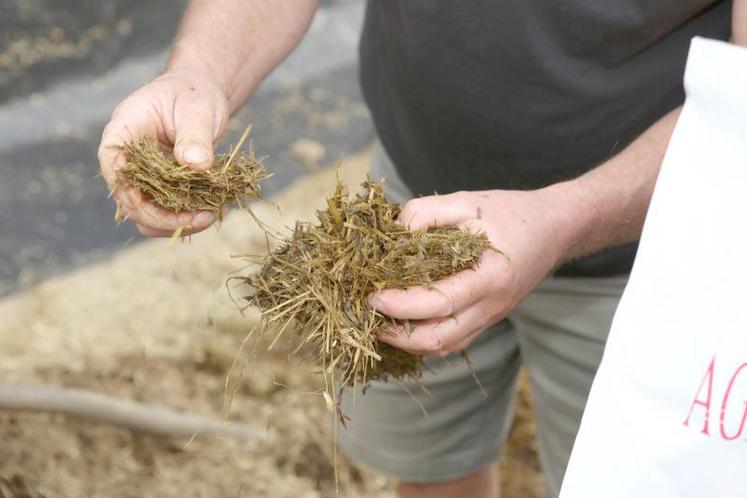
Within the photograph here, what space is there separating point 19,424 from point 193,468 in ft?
1.53

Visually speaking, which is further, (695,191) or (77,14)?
(77,14)

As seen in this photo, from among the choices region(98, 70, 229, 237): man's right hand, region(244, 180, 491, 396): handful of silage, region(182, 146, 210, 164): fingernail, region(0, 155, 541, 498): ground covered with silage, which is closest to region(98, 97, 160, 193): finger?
region(98, 70, 229, 237): man's right hand

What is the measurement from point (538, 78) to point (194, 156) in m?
0.61

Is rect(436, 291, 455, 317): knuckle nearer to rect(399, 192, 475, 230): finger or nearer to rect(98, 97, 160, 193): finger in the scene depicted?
rect(399, 192, 475, 230): finger

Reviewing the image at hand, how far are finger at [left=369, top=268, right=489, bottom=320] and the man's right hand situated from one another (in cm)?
35

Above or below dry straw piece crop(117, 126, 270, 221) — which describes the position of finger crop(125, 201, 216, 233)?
below

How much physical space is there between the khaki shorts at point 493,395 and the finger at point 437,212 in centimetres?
46

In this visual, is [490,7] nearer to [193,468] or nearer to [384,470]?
[384,470]

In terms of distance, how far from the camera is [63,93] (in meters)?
3.64

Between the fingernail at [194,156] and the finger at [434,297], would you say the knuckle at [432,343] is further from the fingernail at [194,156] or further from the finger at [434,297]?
the fingernail at [194,156]

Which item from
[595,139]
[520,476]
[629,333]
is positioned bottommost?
[520,476]

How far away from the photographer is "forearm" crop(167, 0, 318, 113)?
1.71 meters

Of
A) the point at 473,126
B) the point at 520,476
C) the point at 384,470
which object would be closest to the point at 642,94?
the point at 473,126

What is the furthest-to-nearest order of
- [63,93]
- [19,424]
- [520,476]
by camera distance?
[63,93] → [520,476] → [19,424]
